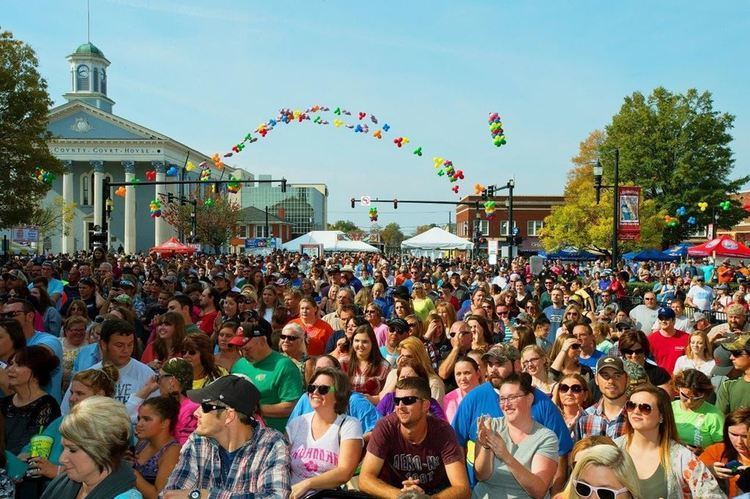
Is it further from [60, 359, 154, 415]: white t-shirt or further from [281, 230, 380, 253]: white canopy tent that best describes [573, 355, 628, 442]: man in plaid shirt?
[281, 230, 380, 253]: white canopy tent

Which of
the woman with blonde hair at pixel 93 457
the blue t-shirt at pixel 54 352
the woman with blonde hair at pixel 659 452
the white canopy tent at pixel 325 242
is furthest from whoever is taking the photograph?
the white canopy tent at pixel 325 242

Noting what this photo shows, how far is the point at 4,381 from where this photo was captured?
5.82 m

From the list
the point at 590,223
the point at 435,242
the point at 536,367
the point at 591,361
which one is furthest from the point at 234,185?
the point at 590,223

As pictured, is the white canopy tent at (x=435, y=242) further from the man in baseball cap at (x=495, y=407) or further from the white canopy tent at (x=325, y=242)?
the man in baseball cap at (x=495, y=407)

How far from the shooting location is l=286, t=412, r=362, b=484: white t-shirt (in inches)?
187

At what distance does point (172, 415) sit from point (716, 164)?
56.5 m

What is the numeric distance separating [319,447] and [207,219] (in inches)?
2348

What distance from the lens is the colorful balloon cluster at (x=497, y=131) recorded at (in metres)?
26.8

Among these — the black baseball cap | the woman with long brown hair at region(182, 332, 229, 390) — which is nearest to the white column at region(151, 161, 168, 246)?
the woman with long brown hair at region(182, 332, 229, 390)

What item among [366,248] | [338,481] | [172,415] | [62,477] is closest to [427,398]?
[338,481]

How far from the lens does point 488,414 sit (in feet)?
17.5

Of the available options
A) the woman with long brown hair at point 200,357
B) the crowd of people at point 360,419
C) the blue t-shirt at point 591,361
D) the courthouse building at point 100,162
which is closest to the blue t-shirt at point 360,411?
the crowd of people at point 360,419

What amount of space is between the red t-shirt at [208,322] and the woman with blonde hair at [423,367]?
13.9 feet

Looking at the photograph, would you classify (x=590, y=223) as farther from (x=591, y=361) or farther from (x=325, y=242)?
(x=591, y=361)
